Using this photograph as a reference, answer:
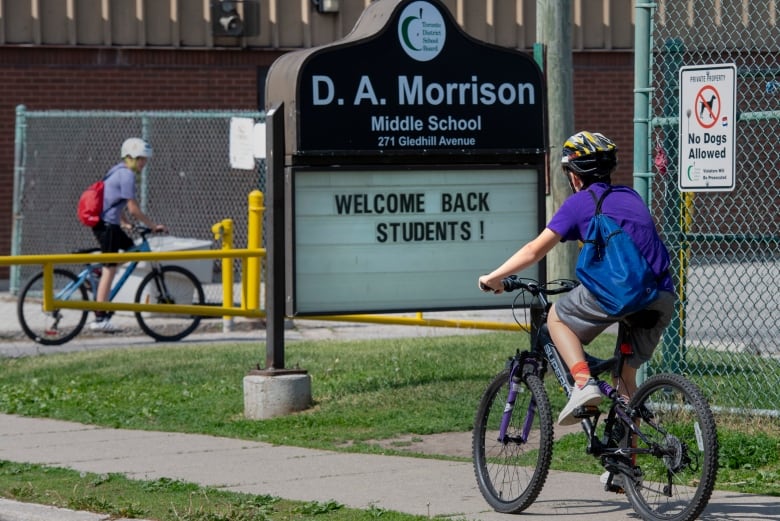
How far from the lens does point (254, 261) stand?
549 inches

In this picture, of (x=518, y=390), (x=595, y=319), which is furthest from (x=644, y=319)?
(x=518, y=390)

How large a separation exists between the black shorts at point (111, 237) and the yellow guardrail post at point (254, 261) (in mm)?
1610

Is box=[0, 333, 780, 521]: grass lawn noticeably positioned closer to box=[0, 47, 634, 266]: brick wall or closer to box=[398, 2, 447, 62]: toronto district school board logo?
box=[398, 2, 447, 62]: toronto district school board logo

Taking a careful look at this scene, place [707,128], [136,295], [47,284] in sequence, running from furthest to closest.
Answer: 1. [136,295]
2. [47,284]
3. [707,128]

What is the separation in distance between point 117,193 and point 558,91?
555cm

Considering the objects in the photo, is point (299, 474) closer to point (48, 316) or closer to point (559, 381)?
point (559, 381)

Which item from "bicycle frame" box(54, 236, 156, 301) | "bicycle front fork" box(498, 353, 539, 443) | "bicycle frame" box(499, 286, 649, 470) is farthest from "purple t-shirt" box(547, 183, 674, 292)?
"bicycle frame" box(54, 236, 156, 301)

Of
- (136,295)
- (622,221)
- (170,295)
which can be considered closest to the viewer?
(622,221)

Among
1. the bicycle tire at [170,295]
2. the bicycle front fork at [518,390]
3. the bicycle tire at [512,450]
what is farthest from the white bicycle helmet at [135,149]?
the bicycle front fork at [518,390]

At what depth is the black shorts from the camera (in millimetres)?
15133

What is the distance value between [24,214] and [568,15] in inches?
408

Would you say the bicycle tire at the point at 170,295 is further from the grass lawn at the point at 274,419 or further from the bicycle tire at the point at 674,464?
the bicycle tire at the point at 674,464

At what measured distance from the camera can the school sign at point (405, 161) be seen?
392 inches

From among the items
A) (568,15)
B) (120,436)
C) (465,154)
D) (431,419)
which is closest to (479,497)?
(431,419)
